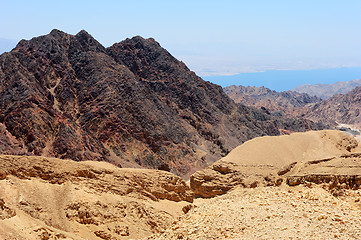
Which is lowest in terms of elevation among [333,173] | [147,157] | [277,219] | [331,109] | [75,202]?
[147,157]

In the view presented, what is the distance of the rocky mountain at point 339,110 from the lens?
325 feet

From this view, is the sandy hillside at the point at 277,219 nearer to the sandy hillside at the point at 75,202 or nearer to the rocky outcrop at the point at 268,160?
the sandy hillside at the point at 75,202

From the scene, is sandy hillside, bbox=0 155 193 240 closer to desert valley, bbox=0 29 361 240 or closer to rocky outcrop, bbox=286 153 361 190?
desert valley, bbox=0 29 361 240

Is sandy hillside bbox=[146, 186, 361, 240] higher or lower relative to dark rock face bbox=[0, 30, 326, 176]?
lower

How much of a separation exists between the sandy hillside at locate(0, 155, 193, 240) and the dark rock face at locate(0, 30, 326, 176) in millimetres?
20158

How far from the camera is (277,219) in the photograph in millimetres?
8422

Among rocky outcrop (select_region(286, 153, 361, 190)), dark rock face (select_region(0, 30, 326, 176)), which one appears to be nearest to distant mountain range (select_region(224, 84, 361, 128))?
dark rock face (select_region(0, 30, 326, 176))

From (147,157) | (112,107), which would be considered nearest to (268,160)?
(147,157)

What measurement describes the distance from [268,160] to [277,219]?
1085cm

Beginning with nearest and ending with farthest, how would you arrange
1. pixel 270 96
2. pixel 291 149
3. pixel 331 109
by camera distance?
Result: pixel 291 149 < pixel 331 109 < pixel 270 96

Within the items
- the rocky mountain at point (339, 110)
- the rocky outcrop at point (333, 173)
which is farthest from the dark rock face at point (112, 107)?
the rocky mountain at point (339, 110)

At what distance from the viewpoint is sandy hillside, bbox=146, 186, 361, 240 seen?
7.57m

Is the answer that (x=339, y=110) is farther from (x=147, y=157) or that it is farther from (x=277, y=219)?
(x=277, y=219)

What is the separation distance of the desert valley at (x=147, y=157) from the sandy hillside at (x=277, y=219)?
1.5 inches
